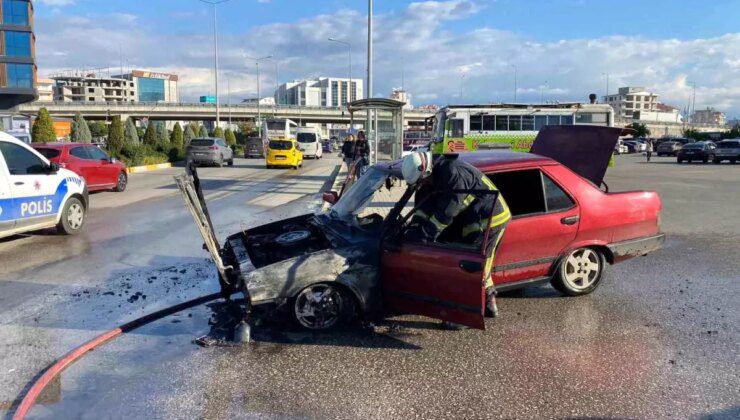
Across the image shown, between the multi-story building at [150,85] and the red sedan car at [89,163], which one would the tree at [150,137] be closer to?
Answer: the red sedan car at [89,163]

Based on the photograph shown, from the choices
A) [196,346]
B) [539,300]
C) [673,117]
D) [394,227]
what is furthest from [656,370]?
[673,117]

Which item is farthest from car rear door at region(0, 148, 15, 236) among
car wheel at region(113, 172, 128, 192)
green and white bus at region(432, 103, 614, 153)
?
green and white bus at region(432, 103, 614, 153)

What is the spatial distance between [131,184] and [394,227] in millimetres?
17649

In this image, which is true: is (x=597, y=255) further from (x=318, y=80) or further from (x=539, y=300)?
(x=318, y=80)

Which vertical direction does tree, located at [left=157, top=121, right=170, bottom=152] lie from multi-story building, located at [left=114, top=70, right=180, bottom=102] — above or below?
below

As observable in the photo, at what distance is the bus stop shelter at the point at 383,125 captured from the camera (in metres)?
Result: 19.2

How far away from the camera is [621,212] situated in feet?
19.7

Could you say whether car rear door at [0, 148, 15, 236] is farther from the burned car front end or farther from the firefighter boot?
the firefighter boot

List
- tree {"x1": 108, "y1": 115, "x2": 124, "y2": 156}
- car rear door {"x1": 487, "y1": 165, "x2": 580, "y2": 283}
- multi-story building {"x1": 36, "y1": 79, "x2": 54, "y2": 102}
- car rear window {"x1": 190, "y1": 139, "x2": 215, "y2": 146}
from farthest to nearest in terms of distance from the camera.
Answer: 1. multi-story building {"x1": 36, "y1": 79, "x2": 54, "y2": 102}
2. car rear window {"x1": 190, "y1": 139, "x2": 215, "y2": 146}
3. tree {"x1": 108, "y1": 115, "x2": 124, "y2": 156}
4. car rear door {"x1": 487, "y1": 165, "x2": 580, "y2": 283}

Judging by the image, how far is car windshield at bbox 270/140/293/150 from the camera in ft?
103

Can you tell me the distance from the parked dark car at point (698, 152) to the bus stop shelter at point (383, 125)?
25.7 meters

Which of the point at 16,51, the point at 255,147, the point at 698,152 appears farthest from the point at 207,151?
the point at 16,51

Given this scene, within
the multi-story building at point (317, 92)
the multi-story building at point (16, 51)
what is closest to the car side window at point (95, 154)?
the multi-story building at point (16, 51)

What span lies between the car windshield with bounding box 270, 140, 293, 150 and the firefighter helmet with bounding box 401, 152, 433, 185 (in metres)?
26.9
